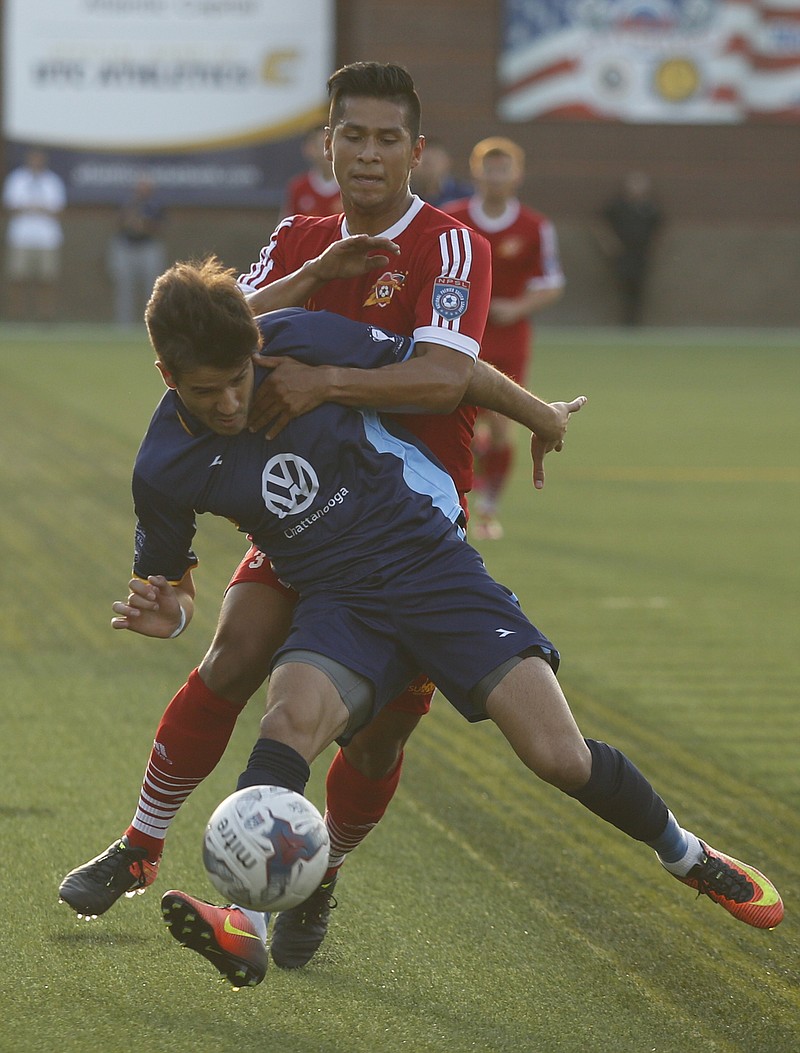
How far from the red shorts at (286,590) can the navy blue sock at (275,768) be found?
52cm

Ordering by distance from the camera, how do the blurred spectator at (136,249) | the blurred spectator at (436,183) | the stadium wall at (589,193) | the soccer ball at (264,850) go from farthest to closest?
the stadium wall at (589,193), the blurred spectator at (136,249), the blurred spectator at (436,183), the soccer ball at (264,850)

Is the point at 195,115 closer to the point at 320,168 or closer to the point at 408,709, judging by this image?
the point at 320,168

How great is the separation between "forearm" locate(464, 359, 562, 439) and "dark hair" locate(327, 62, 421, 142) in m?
0.58

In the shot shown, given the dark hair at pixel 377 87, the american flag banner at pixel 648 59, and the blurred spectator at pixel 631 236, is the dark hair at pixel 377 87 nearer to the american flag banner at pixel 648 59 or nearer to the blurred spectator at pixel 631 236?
the blurred spectator at pixel 631 236

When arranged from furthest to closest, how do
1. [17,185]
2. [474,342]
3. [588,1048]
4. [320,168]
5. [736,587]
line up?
[17,185] → [320,168] → [736,587] → [474,342] → [588,1048]

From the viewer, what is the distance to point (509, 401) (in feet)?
13.1

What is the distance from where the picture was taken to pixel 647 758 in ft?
19.1

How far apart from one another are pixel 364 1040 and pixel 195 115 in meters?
24.5

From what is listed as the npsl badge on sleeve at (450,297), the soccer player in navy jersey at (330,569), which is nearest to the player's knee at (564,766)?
the soccer player in navy jersey at (330,569)

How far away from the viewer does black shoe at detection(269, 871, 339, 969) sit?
4.02m

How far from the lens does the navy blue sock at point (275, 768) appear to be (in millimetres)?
3406

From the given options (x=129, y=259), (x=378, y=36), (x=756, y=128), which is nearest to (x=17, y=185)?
(x=129, y=259)

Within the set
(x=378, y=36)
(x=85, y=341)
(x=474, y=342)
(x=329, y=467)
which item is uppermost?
(x=378, y=36)

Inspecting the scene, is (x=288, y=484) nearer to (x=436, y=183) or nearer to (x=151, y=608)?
(x=151, y=608)
